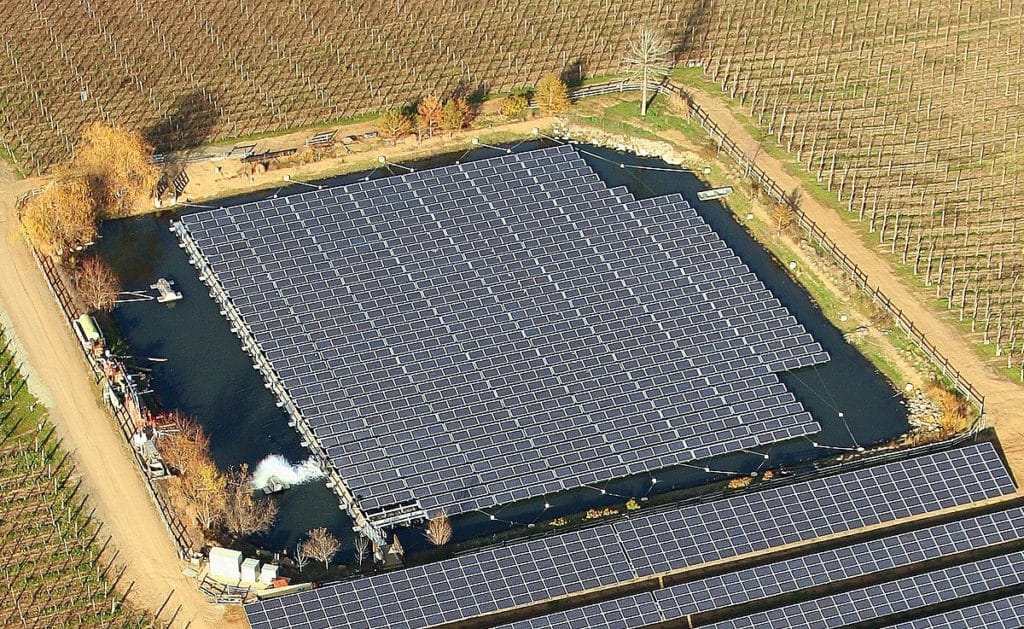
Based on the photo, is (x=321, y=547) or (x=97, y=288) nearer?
(x=321, y=547)

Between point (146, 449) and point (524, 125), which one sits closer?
point (146, 449)

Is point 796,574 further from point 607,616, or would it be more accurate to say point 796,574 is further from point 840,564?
point 607,616

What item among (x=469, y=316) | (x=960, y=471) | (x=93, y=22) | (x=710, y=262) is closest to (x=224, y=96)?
(x=93, y=22)

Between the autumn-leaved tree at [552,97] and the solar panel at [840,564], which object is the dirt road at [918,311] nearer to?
the solar panel at [840,564]

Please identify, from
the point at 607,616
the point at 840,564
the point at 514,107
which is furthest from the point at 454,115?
the point at 840,564

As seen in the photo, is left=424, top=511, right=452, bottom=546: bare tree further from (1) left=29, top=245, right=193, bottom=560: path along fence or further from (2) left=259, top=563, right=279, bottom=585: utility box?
(1) left=29, top=245, right=193, bottom=560: path along fence

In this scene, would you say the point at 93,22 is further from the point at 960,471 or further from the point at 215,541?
the point at 960,471
